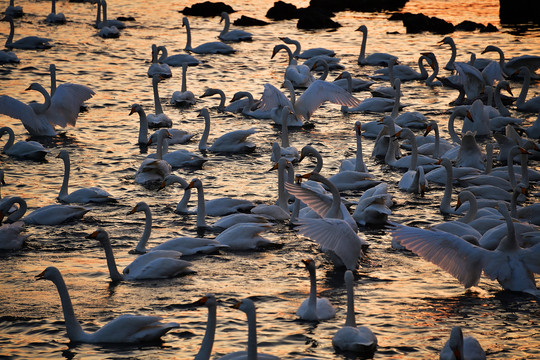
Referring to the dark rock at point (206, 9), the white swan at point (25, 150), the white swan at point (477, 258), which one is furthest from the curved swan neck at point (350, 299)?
the dark rock at point (206, 9)

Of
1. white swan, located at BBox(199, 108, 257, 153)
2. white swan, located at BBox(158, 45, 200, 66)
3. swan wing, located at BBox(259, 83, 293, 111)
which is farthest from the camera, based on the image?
white swan, located at BBox(158, 45, 200, 66)

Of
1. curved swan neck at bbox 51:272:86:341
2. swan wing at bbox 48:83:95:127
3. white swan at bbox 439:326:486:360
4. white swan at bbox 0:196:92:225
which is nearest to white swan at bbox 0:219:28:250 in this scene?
white swan at bbox 0:196:92:225

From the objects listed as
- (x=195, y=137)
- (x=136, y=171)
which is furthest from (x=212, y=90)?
(x=136, y=171)

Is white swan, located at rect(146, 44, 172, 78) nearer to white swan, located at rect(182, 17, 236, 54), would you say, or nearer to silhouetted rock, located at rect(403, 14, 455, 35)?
white swan, located at rect(182, 17, 236, 54)

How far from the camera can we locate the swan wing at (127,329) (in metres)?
8.64

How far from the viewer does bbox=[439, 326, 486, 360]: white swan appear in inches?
297

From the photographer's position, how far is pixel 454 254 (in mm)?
10023

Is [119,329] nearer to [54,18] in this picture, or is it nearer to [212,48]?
[212,48]

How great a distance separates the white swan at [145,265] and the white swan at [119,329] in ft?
4.89

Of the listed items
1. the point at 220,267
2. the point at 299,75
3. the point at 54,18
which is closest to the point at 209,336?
the point at 220,267

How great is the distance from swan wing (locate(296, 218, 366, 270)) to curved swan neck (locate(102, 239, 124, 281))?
7.39 ft

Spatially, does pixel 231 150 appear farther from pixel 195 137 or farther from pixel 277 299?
pixel 277 299

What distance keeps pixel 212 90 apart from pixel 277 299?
1081 centimetres

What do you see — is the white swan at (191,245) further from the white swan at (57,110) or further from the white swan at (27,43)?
the white swan at (27,43)
